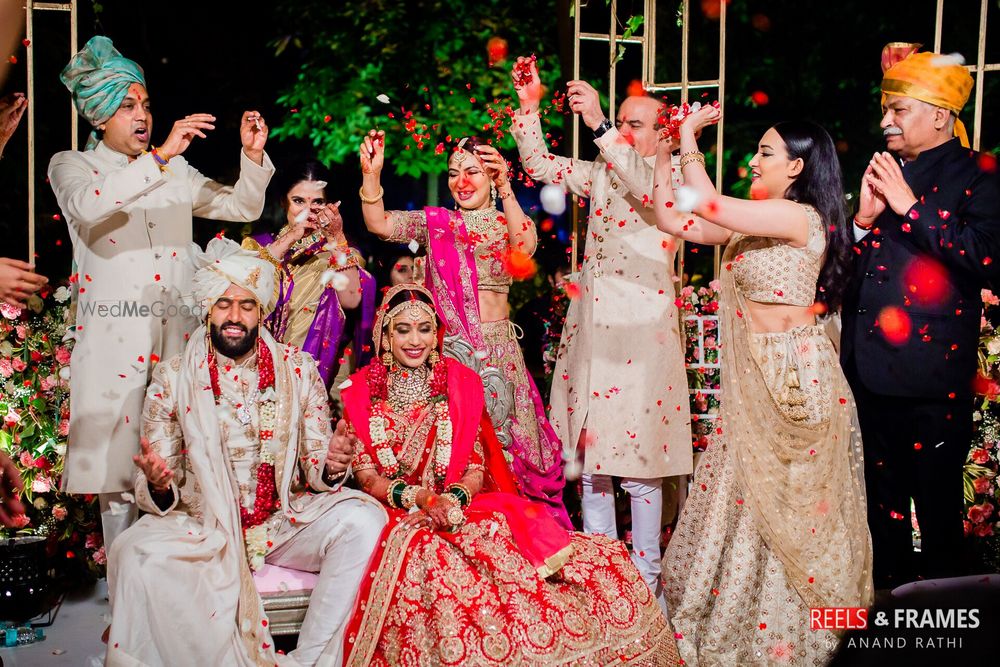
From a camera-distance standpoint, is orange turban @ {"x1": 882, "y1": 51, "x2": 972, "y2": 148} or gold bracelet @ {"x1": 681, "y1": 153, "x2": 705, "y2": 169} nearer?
gold bracelet @ {"x1": 681, "y1": 153, "x2": 705, "y2": 169}

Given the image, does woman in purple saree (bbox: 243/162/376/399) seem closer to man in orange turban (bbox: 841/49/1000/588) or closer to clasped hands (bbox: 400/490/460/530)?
clasped hands (bbox: 400/490/460/530)

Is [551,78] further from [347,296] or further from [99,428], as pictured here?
[99,428]

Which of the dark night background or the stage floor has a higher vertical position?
the dark night background

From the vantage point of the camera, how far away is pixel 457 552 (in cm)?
362

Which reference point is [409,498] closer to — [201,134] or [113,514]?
[113,514]

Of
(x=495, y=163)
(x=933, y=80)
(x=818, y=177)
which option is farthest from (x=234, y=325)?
(x=933, y=80)

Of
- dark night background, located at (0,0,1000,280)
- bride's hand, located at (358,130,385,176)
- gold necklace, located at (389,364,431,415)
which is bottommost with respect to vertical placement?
gold necklace, located at (389,364,431,415)

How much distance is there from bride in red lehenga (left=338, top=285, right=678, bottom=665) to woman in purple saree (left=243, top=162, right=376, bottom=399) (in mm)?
763

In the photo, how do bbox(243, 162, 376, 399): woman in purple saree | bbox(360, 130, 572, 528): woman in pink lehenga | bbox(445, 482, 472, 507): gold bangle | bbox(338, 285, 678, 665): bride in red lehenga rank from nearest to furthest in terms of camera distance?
bbox(338, 285, 678, 665): bride in red lehenga → bbox(445, 482, 472, 507): gold bangle → bbox(360, 130, 572, 528): woman in pink lehenga → bbox(243, 162, 376, 399): woman in purple saree

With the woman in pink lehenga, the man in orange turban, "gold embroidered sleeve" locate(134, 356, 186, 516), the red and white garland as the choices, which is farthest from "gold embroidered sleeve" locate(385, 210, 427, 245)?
the man in orange turban

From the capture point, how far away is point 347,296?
4.87m

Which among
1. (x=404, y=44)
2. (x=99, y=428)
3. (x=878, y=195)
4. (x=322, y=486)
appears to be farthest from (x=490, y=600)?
(x=404, y=44)

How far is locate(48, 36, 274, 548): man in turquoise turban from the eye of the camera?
4.16m

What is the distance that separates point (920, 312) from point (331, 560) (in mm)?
2394
